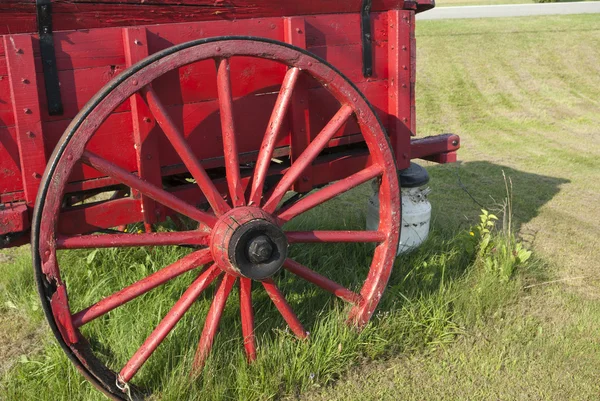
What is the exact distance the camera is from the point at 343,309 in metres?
3.23

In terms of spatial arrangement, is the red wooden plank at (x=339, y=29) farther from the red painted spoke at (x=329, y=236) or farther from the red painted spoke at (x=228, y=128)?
the red painted spoke at (x=329, y=236)

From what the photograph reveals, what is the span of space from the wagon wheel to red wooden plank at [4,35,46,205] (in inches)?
8.9

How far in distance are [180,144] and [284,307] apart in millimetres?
865

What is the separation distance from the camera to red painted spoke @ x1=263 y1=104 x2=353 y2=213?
2.79m

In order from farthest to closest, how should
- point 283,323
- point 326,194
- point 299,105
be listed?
1. point 283,323
2. point 299,105
3. point 326,194

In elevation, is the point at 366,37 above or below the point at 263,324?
above

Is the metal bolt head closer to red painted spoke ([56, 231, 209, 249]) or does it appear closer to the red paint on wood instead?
red painted spoke ([56, 231, 209, 249])

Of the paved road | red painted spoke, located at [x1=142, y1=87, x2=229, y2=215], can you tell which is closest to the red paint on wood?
red painted spoke, located at [x1=142, y1=87, x2=229, y2=215]

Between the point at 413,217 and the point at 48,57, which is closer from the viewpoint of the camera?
the point at 48,57

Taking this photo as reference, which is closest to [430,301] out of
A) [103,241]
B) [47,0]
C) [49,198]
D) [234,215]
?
[234,215]

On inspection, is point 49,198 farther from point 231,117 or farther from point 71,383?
point 71,383

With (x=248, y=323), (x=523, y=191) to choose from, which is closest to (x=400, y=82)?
(x=248, y=323)

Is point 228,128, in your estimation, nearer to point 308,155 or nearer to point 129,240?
point 308,155

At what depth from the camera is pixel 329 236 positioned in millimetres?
2947
